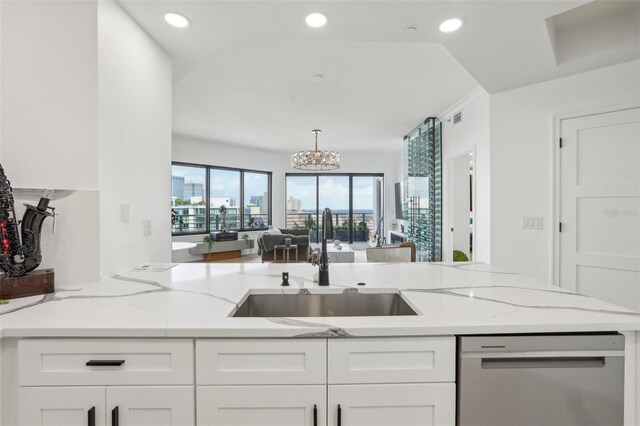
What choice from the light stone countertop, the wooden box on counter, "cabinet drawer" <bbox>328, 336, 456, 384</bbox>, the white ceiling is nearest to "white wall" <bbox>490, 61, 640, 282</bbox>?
the white ceiling

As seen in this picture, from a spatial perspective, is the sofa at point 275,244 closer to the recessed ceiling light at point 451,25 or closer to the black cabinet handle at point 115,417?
the recessed ceiling light at point 451,25

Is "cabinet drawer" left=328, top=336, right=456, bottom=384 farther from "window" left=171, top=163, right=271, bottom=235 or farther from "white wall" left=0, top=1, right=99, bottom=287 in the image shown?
"window" left=171, top=163, right=271, bottom=235

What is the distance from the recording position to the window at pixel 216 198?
711cm

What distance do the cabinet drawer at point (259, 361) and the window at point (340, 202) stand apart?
25.6 ft

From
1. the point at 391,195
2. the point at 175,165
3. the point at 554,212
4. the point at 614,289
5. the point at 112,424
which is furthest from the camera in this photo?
the point at 391,195

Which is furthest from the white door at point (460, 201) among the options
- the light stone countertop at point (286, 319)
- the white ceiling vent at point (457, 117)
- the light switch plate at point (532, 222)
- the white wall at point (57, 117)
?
the white wall at point (57, 117)

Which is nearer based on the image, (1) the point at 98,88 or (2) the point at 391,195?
(1) the point at 98,88

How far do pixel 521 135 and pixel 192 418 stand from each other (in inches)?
130

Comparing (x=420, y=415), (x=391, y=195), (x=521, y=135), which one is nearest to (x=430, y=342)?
(x=420, y=415)

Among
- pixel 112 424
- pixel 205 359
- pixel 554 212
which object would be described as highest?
pixel 554 212

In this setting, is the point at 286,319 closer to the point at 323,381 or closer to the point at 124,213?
the point at 323,381

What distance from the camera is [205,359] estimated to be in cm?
104

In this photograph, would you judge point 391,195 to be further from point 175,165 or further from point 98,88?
point 98,88

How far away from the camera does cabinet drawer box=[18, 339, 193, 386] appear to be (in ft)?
3.40
